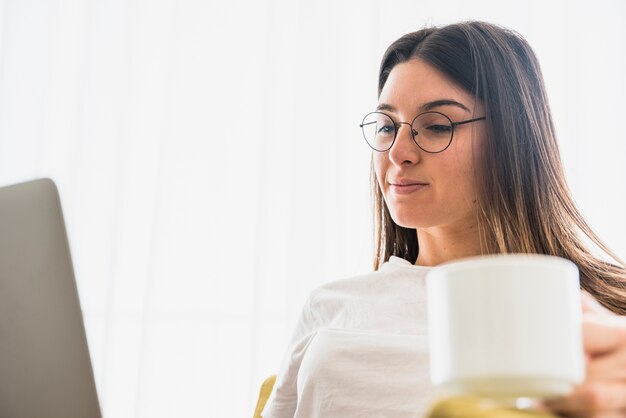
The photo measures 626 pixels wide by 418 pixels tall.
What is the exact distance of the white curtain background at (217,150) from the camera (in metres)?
2.49

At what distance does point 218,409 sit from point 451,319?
6.82ft

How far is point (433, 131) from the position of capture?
4.58 feet

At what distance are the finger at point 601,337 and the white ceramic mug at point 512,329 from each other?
0.49 feet

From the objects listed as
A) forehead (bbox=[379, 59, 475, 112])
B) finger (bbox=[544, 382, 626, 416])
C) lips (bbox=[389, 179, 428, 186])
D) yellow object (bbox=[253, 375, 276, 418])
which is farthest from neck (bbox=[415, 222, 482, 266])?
finger (bbox=[544, 382, 626, 416])

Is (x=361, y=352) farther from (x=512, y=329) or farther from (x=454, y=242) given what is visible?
(x=512, y=329)

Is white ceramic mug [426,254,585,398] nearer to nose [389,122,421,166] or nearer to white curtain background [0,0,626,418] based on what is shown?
nose [389,122,421,166]

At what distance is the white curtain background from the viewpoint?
98.0 inches

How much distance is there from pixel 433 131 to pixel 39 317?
0.80 metres

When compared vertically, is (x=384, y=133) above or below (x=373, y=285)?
above

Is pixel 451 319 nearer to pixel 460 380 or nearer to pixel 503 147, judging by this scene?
pixel 460 380

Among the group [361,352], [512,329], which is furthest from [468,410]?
[361,352]

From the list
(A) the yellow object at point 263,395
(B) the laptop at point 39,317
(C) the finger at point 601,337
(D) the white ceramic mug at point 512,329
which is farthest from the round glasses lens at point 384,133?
(D) the white ceramic mug at point 512,329

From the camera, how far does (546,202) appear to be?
137cm

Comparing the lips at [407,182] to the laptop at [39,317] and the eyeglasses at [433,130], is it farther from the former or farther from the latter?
the laptop at [39,317]
